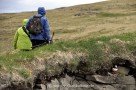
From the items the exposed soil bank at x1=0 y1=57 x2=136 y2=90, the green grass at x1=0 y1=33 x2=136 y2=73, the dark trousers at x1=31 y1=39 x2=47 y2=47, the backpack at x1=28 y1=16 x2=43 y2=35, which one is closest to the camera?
the green grass at x1=0 y1=33 x2=136 y2=73

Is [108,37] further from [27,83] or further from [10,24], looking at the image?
[10,24]

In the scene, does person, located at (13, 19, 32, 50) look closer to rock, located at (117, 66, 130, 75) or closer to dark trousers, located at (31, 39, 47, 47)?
dark trousers, located at (31, 39, 47, 47)

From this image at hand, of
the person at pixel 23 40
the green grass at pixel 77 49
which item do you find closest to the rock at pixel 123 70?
the green grass at pixel 77 49

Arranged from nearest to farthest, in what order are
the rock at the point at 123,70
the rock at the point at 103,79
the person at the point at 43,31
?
the person at the point at 43,31 → the rock at the point at 103,79 → the rock at the point at 123,70

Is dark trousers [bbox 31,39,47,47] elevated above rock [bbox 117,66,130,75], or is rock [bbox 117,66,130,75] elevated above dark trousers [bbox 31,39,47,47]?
dark trousers [bbox 31,39,47,47]

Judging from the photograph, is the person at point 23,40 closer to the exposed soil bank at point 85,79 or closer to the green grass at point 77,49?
the green grass at point 77,49

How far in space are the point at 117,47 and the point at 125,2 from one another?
1538 inches

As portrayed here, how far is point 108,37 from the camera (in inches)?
930

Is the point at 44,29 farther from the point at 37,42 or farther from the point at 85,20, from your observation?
the point at 85,20

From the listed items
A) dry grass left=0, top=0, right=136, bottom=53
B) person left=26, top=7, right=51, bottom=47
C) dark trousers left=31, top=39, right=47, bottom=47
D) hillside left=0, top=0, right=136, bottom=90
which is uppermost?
person left=26, top=7, right=51, bottom=47

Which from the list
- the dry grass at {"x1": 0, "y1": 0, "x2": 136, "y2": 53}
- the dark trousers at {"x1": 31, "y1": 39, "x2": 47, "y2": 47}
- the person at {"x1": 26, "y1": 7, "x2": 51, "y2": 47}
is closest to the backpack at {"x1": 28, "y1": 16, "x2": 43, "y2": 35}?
the person at {"x1": 26, "y1": 7, "x2": 51, "y2": 47}

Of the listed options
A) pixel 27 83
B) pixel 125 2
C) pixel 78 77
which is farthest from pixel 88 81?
pixel 125 2

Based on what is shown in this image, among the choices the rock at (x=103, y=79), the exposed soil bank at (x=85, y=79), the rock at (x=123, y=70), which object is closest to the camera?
the exposed soil bank at (x=85, y=79)

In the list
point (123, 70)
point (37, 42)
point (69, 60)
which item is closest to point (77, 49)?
point (69, 60)
